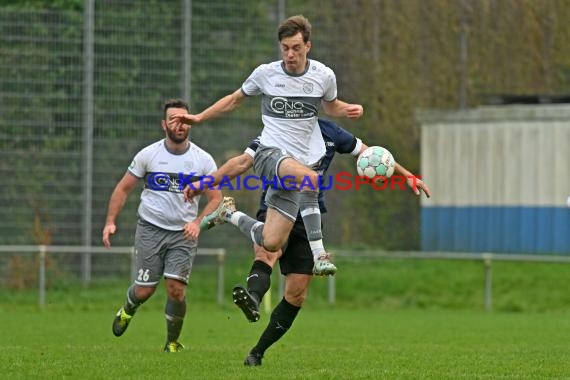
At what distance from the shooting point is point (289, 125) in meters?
10.1

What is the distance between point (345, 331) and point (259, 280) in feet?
19.7

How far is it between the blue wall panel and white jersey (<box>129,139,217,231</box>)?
12565 mm

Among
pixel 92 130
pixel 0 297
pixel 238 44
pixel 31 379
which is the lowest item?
pixel 0 297

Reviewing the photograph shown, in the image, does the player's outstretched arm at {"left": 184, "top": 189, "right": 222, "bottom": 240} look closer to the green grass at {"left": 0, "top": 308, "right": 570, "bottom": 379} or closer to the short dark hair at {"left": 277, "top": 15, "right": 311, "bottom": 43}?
the green grass at {"left": 0, "top": 308, "right": 570, "bottom": 379}

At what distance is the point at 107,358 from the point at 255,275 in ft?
5.21

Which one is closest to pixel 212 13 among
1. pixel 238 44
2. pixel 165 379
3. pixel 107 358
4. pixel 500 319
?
pixel 238 44

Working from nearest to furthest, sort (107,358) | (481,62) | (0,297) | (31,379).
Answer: (31,379) < (107,358) < (0,297) < (481,62)

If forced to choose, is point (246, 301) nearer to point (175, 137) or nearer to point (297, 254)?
point (297, 254)

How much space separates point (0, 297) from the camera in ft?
69.7

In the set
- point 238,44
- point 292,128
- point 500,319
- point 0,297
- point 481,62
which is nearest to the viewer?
point 292,128

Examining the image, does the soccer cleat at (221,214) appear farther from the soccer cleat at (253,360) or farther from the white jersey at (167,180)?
the soccer cleat at (253,360)

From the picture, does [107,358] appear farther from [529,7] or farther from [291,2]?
[529,7]

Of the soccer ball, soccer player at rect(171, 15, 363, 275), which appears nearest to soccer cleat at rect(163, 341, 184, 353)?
soccer player at rect(171, 15, 363, 275)

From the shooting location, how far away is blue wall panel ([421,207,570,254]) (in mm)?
23766
